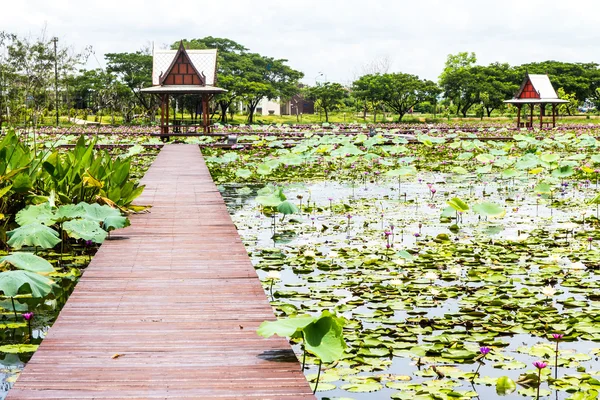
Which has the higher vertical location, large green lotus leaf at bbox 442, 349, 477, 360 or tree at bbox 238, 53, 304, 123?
tree at bbox 238, 53, 304, 123

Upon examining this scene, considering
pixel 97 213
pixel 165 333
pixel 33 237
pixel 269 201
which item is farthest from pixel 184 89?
pixel 165 333

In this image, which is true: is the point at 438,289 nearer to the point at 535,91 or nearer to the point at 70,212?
the point at 70,212

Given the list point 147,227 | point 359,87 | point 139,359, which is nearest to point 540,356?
point 139,359

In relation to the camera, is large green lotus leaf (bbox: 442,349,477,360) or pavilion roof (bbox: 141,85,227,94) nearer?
large green lotus leaf (bbox: 442,349,477,360)

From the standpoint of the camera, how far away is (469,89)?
51.7 meters

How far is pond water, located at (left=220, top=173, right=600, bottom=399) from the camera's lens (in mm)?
3570

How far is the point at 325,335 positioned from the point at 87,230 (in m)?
2.87

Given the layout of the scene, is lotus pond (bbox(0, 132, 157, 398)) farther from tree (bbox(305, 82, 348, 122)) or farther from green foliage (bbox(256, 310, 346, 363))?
tree (bbox(305, 82, 348, 122))

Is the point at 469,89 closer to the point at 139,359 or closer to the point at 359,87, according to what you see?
the point at 359,87

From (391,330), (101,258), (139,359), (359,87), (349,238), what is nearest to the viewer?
(139,359)

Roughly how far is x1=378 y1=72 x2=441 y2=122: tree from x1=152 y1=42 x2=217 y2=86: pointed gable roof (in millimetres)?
25876

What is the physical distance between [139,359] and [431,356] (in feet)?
4.88

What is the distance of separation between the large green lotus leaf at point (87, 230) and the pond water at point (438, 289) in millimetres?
1260

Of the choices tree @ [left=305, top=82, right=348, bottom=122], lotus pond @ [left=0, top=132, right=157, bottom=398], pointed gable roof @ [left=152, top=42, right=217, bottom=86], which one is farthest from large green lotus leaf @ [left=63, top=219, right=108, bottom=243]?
tree @ [left=305, top=82, right=348, bottom=122]
